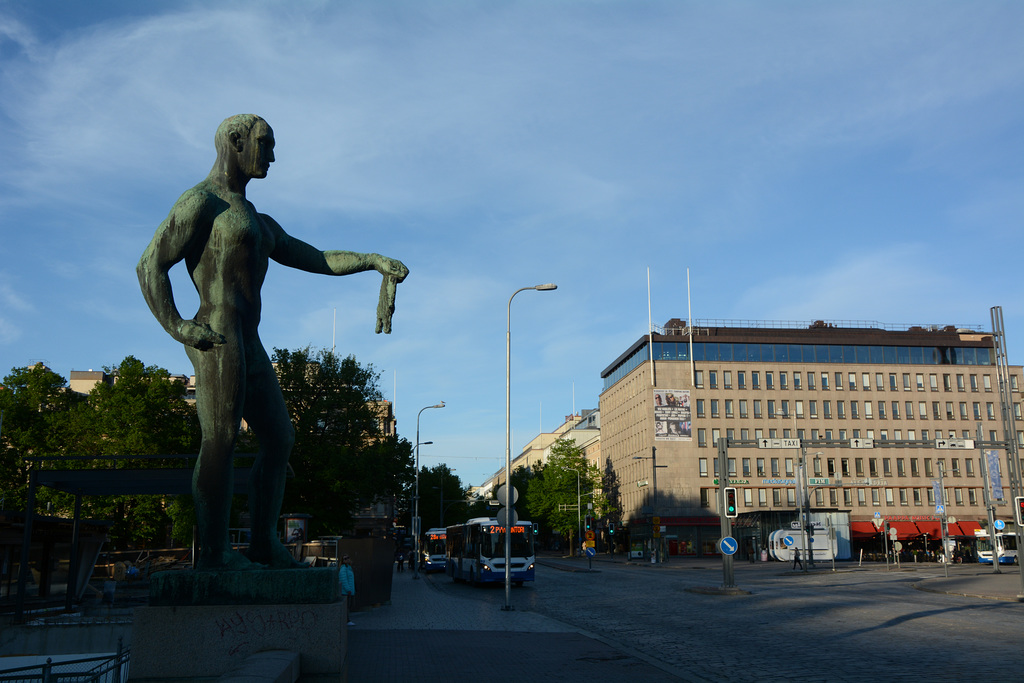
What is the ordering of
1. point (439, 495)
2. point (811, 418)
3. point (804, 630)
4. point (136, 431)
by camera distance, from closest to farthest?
point (804, 630) → point (136, 431) → point (811, 418) → point (439, 495)

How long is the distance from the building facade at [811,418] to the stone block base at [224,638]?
7321cm

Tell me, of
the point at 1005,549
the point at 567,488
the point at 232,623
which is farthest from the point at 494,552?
the point at 567,488

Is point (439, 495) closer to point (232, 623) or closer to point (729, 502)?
point (729, 502)

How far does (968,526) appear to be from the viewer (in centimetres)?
7669

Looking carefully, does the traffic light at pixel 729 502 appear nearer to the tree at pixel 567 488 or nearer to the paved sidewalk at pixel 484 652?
the paved sidewalk at pixel 484 652

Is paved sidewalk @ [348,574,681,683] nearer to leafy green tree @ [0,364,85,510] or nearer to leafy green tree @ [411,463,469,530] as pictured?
leafy green tree @ [0,364,85,510]

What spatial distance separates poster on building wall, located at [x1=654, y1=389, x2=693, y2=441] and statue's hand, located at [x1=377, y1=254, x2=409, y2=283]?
74908 millimetres

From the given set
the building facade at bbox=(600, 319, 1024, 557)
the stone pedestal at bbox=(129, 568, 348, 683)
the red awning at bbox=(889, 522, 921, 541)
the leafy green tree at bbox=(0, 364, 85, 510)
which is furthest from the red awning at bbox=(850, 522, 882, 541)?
the stone pedestal at bbox=(129, 568, 348, 683)

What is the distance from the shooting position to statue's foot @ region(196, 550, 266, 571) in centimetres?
486

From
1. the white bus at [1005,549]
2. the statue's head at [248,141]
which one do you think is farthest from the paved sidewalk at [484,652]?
the white bus at [1005,549]

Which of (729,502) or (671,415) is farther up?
(671,415)

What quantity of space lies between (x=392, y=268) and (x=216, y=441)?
1552mm

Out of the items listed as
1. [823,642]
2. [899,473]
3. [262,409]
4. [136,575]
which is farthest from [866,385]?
[262,409]

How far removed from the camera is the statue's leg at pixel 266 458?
5184 mm
